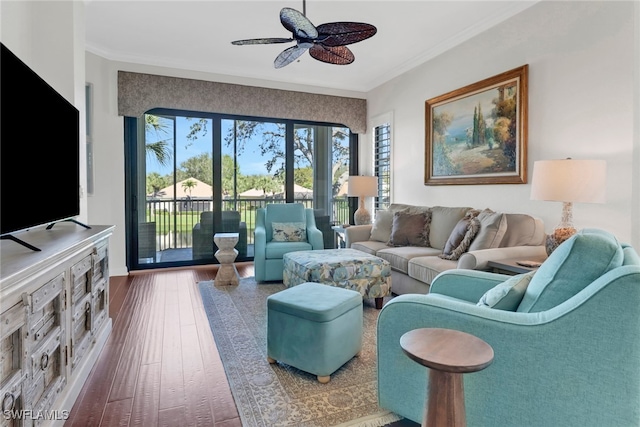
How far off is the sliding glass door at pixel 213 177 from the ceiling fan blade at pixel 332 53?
2.51m

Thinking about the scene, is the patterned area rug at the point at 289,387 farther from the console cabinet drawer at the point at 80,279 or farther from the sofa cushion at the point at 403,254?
the console cabinet drawer at the point at 80,279

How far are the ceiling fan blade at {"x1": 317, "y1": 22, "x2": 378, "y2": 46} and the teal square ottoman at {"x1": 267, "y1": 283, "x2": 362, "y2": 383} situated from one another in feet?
6.04

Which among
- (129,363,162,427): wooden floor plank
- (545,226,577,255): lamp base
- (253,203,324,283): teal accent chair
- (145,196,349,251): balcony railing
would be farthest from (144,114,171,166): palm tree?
(545,226,577,255): lamp base

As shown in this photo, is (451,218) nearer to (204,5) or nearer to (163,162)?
(204,5)

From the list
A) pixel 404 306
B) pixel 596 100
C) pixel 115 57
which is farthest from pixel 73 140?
pixel 596 100

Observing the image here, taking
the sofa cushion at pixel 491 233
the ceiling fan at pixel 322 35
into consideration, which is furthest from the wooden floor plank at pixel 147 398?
the sofa cushion at pixel 491 233

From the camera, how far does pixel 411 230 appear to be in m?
3.83

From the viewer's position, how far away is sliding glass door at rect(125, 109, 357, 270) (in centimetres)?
481

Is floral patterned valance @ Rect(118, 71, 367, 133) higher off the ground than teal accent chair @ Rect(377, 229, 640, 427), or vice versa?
floral patterned valance @ Rect(118, 71, 367, 133)

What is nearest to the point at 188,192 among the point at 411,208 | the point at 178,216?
the point at 178,216

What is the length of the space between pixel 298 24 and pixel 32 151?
1.73 m

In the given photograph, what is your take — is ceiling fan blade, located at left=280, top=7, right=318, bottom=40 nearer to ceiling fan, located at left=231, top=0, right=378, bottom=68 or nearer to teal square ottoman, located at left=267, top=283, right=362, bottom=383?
ceiling fan, located at left=231, top=0, right=378, bottom=68

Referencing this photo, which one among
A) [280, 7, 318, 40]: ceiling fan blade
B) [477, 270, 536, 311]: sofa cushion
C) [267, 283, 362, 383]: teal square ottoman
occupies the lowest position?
[267, 283, 362, 383]: teal square ottoman

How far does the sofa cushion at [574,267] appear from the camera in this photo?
1193mm
